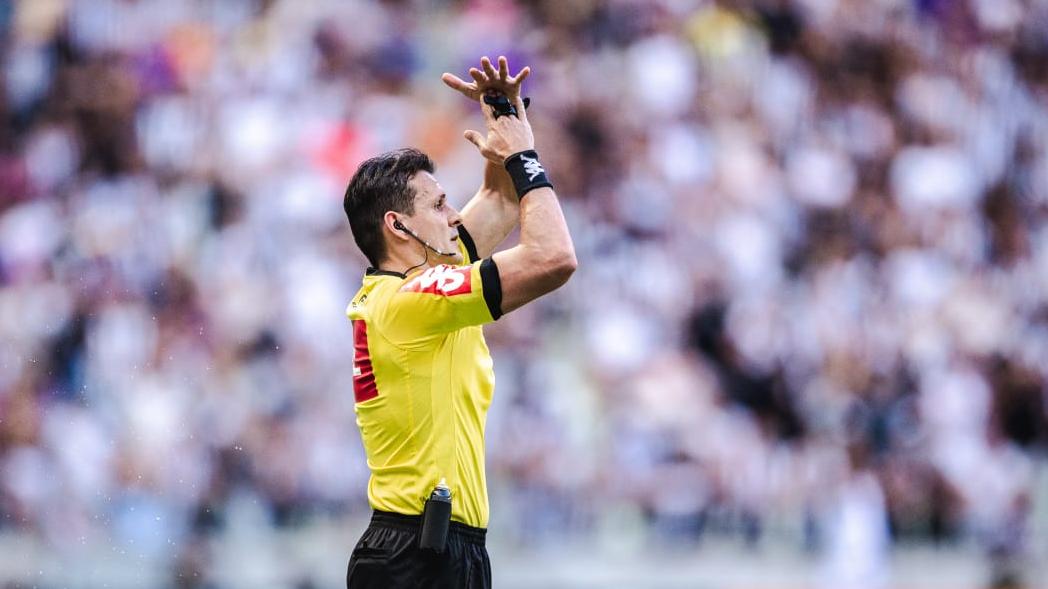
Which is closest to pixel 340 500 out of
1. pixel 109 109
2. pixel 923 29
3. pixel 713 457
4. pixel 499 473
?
pixel 499 473

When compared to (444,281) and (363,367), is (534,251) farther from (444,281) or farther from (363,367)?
(363,367)

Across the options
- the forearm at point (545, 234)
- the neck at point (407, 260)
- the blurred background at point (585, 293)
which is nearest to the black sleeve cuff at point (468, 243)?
the neck at point (407, 260)

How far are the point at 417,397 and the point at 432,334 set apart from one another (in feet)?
0.72

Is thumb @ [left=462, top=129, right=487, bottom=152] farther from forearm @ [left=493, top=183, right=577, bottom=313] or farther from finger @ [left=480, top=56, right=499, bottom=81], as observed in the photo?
forearm @ [left=493, top=183, right=577, bottom=313]

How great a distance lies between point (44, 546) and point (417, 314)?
6.26m

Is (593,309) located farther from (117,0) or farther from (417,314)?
(417,314)

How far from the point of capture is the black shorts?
4.75m

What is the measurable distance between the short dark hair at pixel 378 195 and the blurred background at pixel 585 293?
5663mm

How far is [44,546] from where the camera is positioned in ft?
32.8

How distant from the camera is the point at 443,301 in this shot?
15.0ft

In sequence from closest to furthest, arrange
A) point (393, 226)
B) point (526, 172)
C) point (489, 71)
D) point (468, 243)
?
point (526, 172) < point (489, 71) < point (393, 226) < point (468, 243)

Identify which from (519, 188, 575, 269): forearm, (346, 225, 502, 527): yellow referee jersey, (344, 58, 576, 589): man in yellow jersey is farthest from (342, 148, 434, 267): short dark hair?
(519, 188, 575, 269): forearm

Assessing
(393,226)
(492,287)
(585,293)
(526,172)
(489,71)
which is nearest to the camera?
(492,287)

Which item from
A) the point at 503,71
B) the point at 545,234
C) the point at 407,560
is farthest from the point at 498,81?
the point at 407,560
